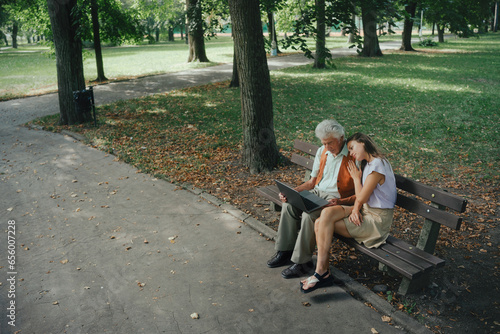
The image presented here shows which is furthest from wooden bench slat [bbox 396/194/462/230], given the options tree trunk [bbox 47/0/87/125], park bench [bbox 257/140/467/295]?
tree trunk [bbox 47/0/87/125]

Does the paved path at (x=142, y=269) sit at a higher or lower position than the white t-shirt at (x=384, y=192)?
lower

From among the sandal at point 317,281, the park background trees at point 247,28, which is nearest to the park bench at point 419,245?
the sandal at point 317,281

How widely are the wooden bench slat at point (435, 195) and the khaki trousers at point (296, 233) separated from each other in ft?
2.58

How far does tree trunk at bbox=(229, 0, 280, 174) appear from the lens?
22.1 ft

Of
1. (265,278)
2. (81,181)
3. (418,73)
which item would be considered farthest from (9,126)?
(418,73)

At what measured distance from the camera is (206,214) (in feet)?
19.6

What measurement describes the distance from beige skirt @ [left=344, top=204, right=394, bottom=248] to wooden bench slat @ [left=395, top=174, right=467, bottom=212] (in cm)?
38

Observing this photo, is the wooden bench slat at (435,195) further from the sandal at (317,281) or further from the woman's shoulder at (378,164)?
the sandal at (317,281)

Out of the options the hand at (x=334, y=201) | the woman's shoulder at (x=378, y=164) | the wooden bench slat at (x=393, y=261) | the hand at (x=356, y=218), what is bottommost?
the wooden bench slat at (x=393, y=261)

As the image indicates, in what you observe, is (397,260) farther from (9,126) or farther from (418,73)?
(418,73)

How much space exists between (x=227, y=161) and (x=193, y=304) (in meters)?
4.28

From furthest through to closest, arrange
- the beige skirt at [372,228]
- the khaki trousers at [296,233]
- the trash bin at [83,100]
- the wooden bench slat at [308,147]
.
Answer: the trash bin at [83,100] < the wooden bench slat at [308,147] < the khaki trousers at [296,233] < the beige skirt at [372,228]

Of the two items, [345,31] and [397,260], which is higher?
[345,31]

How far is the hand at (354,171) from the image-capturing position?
14.0 feet
